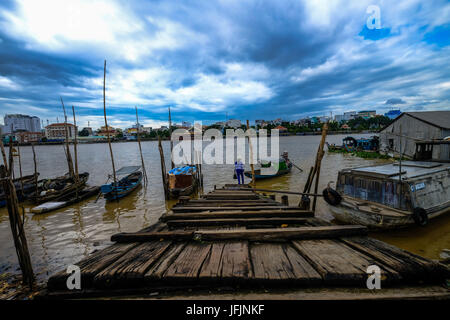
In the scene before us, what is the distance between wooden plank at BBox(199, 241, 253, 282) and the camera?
7.31ft

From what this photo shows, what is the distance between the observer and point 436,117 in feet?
86.7

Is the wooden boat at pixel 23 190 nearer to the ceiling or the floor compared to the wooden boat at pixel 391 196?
nearer to the floor

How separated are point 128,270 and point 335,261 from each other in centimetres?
253

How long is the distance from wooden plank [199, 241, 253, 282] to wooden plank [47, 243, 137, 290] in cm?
134

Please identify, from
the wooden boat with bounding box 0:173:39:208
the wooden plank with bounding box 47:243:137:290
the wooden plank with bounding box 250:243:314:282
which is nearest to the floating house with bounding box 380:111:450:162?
the wooden plank with bounding box 250:243:314:282

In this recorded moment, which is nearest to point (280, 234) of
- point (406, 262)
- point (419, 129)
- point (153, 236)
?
point (406, 262)

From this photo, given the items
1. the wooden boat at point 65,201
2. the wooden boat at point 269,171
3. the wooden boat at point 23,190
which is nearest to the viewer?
the wooden boat at point 65,201

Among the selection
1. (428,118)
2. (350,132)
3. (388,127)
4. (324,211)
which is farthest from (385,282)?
(350,132)

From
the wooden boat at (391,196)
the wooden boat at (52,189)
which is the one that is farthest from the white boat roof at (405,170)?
the wooden boat at (52,189)

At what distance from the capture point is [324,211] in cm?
1159

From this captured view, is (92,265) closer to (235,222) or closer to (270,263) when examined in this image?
(270,263)

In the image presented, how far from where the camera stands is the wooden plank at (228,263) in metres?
2.23

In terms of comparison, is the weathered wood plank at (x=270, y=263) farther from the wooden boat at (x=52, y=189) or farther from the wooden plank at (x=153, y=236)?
the wooden boat at (x=52, y=189)

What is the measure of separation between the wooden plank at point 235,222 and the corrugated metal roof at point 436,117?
3042cm
